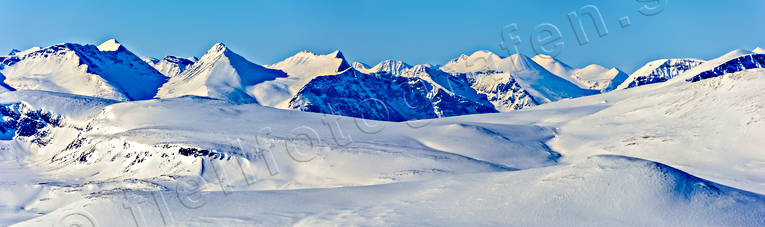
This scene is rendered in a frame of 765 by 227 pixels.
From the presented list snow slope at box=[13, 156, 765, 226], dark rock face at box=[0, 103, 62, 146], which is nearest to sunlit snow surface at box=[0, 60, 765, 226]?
snow slope at box=[13, 156, 765, 226]

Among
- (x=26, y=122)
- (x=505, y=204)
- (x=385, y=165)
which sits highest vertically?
(x=26, y=122)

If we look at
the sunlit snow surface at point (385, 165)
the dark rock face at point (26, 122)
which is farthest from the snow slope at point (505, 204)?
the dark rock face at point (26, 122)

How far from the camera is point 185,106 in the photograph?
15338 centimetres

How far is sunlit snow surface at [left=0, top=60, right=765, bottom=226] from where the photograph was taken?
148 ft

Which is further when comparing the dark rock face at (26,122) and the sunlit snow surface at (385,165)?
the dark rock face at (26,122)

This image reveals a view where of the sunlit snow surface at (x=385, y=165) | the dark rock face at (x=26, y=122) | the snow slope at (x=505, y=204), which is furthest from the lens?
the dark rock face at (x=26, y=122)

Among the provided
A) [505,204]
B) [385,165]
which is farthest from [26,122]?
[505,204]

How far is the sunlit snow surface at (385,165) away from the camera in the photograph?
4512 cm

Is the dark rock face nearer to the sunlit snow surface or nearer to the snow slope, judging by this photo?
the sunlit snow surface

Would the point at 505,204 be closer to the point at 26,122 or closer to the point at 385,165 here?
the point at 385,165

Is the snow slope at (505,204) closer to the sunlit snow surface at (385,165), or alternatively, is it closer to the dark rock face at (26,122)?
the sunlit snow surface at (385,165)

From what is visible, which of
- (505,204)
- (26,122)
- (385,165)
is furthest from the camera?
(26,122)

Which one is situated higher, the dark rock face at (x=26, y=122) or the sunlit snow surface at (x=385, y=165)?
the dark rock face at (x=26, y=122)

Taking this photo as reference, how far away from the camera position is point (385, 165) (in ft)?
314
